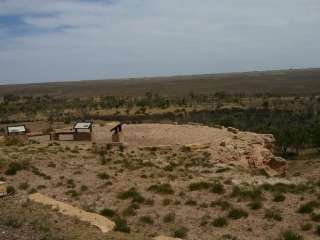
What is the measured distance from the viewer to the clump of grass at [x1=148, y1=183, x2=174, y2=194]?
17047 mm

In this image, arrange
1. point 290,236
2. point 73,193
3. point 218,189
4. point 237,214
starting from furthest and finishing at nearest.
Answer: point 218,189
point 73,193
point 237,214
point 290,236

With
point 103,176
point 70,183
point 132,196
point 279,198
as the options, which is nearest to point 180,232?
point 132,196

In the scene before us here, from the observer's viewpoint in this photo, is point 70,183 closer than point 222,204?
No

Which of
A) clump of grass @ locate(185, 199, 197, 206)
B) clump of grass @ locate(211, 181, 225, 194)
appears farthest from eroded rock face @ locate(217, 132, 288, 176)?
clump of grass @ locate(185, 199, 197, 206)

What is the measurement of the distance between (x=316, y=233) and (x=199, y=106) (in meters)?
76.9

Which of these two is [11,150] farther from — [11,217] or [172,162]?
[11,217]

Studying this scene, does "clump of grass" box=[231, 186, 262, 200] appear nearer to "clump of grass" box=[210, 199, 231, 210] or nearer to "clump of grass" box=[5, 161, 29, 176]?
"clump of grass" box=[210, 199, 231, 210]

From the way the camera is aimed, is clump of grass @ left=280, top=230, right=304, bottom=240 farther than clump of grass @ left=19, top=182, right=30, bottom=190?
No

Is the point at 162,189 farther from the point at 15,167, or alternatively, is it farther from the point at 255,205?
the point at 15,167

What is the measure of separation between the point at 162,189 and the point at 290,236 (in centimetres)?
596

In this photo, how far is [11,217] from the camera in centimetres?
1105

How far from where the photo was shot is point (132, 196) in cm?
1636

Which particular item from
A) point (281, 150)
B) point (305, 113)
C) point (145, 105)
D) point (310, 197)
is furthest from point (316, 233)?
point (145, 105)

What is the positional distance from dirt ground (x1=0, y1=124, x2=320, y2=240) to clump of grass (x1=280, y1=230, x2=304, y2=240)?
16 cm
